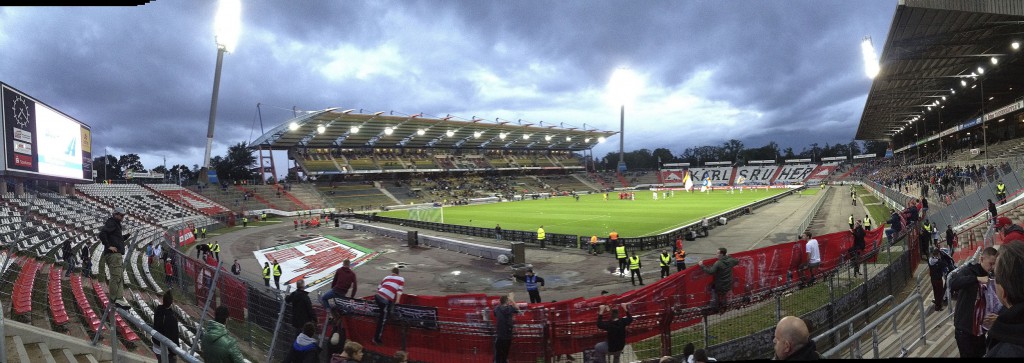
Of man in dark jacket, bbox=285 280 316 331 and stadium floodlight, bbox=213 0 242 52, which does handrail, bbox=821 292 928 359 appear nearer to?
man in dark jacket, bbox=285 280 316 331

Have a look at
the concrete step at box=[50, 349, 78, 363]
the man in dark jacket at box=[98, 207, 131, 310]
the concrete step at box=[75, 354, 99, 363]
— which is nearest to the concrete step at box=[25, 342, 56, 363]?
the concrete step at box=[50, 349, 78, 363]

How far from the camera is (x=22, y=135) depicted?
86.7 ft

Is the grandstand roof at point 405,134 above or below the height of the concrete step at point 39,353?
above

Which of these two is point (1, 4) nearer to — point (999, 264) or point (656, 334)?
point (999, 264)

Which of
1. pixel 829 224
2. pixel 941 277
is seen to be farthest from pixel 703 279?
pixel 829 224

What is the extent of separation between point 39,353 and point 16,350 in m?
0.40

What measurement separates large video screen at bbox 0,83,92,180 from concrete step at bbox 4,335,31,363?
1113 inches

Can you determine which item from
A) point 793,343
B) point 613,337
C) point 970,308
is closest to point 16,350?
point 613,337

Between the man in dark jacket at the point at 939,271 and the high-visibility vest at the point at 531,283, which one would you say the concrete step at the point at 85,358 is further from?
the man in dark jacket at the point at 939,271

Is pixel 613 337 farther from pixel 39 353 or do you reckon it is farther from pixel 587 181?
pixel 587 181

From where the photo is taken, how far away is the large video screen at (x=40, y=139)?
25453 mm

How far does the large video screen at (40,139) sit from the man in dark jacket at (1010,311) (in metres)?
37.3

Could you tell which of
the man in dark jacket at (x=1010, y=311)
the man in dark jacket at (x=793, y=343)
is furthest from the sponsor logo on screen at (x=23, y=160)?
the man in dark jacket at (x=1010, y=311)

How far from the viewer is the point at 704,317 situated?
27.9 ft
